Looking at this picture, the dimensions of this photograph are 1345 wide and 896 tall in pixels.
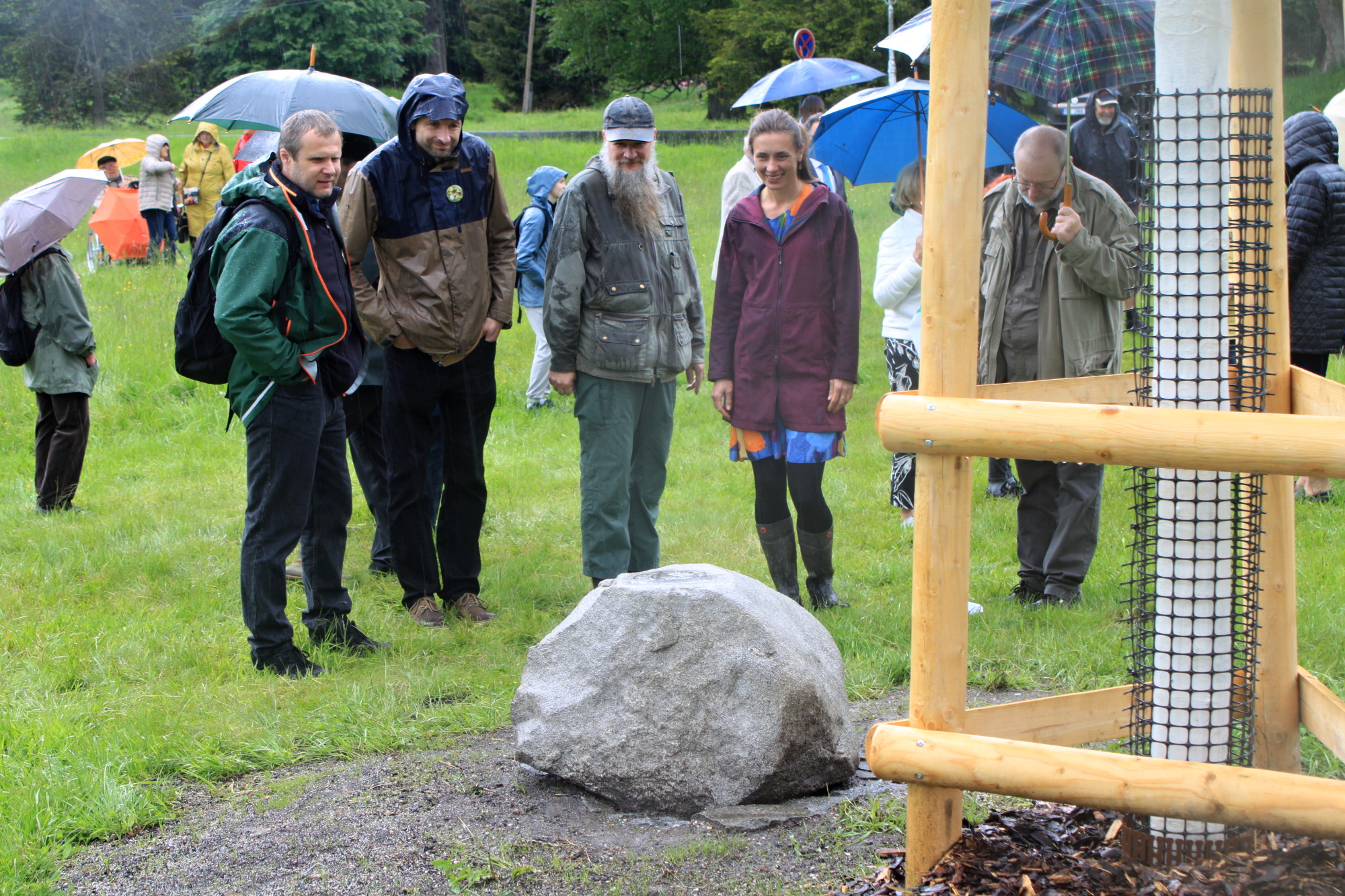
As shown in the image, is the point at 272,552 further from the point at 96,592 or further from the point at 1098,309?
the point at 1098,309

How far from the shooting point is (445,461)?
536 centimetres

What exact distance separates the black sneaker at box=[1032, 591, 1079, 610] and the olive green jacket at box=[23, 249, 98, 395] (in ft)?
19.3

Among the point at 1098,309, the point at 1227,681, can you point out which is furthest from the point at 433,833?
the point at 1098,309

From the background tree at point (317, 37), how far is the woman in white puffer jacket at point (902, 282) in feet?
113

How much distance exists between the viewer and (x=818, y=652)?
12.0 ft

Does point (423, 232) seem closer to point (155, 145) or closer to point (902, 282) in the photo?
point (902, 282)

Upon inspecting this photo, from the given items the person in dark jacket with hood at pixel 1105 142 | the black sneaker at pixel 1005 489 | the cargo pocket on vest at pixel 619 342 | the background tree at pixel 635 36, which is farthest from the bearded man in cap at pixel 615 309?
the background tree at pixel 635 36


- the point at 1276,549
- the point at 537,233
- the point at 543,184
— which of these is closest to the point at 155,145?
the point at 543,184

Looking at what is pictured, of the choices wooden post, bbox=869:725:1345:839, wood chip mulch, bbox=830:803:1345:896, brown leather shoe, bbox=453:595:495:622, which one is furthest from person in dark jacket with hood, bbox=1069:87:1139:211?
wooden post, bbox=869:725:1345:839

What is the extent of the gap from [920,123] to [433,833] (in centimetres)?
499

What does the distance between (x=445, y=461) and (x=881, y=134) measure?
355cm

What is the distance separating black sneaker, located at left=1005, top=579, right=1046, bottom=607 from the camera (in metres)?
5.30

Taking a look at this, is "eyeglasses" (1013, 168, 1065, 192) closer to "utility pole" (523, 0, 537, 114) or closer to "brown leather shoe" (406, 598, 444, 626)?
"brown leather shoe" (406, 598, 444, 626)

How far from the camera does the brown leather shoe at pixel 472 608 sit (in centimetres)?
541
